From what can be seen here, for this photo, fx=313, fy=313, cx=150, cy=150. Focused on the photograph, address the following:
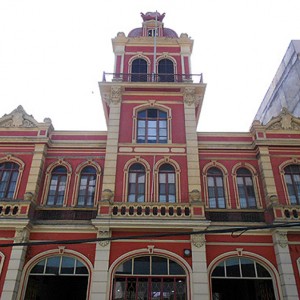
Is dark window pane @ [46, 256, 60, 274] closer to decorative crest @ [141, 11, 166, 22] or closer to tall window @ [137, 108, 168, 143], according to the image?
tall window @ [137, 108, 168, 143]

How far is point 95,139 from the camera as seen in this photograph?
15.9 m

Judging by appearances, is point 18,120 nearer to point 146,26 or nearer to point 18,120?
point 18,120

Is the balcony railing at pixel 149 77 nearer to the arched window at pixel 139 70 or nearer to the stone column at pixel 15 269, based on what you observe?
the arched window at pixel 139 70

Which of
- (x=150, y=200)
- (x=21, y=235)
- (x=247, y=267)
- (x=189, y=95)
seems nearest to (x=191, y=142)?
(x=189, y=95)

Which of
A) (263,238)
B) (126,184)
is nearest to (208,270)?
(263,238)

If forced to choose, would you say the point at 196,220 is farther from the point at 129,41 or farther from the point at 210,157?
the point at 129,41

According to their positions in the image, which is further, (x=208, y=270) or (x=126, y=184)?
(x=126, y=184)

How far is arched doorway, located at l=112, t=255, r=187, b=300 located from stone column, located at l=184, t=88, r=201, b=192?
3439mm

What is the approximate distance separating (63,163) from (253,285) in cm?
1063

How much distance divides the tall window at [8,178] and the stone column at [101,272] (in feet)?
15.8

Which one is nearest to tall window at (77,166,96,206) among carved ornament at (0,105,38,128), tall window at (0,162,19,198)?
tall window at (0,162,19,198)

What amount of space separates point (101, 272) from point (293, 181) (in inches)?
372

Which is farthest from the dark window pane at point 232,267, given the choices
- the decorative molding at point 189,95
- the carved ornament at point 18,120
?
the carved ornament at point 18,120

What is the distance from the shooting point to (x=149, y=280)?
12.3 metres
